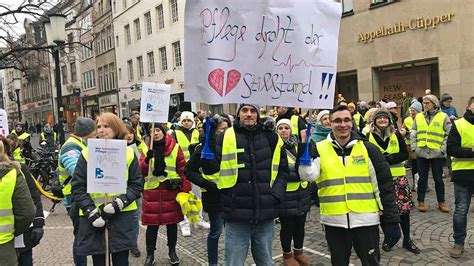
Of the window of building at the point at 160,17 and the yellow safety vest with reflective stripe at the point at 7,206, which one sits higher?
the window of building at the point at 160,17

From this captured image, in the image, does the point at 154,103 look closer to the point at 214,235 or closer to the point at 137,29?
the point at 214,235

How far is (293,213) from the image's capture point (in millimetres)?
4961

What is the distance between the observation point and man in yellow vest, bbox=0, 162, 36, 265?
11.1 feet

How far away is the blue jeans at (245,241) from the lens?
3807 millimetres

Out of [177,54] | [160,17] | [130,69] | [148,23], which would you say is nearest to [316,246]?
[177,54]

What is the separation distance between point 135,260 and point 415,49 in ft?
45.9

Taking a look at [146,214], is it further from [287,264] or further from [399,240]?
[399,240]

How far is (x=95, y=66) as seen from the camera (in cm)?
4512

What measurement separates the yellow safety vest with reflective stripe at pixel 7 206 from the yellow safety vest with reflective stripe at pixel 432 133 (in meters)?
6.35

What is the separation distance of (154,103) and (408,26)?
1383 centimetres

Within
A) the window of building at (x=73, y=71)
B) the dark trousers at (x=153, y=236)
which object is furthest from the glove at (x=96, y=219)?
the window of building at (x=73, y=71)

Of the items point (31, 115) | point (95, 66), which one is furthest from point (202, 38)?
point (31, 115)

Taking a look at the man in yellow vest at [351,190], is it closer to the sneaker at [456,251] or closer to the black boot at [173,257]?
the sneaker at [456,251]

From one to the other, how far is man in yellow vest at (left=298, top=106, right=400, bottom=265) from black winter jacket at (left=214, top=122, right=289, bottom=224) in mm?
343
